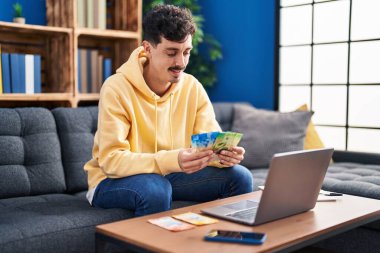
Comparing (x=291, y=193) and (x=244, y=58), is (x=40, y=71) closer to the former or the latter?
(x=244, y=58)

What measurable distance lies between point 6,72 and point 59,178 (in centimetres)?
88

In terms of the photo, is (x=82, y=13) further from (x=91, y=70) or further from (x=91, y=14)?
(x=91, y=70)

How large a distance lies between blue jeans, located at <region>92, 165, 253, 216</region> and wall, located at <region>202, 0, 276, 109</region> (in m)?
1.74

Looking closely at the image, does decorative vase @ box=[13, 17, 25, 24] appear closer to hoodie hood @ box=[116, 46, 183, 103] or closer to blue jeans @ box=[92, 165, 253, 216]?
hoodie hood @ box=[116, 46, 183, 103]

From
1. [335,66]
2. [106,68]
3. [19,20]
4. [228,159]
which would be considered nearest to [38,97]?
[19,20]

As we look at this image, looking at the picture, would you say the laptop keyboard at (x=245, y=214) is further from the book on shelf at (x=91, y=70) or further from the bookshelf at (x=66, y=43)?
the book on shelf at (x=91, y=70)

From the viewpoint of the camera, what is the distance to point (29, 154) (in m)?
2.43

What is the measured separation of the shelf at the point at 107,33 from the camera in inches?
128

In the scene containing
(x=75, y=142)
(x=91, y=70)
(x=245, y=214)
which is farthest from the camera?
(x=91, y=70)

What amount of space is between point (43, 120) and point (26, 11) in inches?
45.6

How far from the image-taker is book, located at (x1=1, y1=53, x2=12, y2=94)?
2951mm

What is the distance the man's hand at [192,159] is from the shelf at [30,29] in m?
1.63

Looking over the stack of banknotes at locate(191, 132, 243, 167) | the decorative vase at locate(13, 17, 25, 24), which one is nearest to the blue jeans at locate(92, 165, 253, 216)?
the stack of banknotes at locate(191, 132, 243, 167)

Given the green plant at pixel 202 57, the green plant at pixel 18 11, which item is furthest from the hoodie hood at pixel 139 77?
the green plant at pixel 202 57
